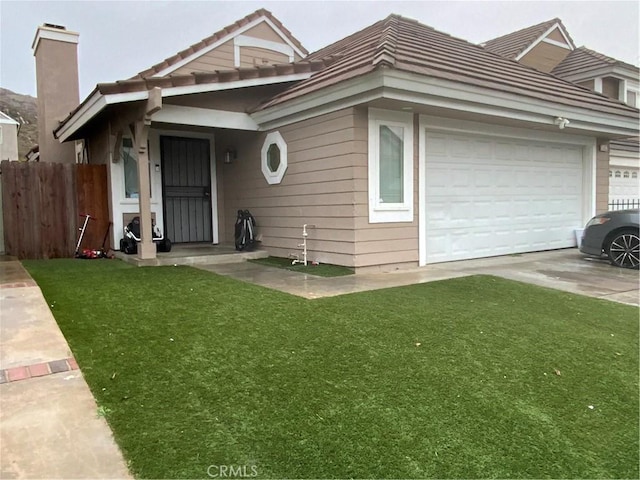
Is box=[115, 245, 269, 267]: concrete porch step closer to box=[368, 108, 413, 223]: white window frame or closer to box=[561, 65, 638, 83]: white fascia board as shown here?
box=[368, 108, 413, 223]: white window frame

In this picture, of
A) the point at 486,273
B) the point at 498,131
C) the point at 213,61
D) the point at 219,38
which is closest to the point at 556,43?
the point at 498,131

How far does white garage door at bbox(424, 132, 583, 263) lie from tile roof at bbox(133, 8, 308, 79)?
5990mm

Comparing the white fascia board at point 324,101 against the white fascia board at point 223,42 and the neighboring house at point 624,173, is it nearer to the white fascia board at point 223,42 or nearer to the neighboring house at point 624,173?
the white fascia board at point 223,42

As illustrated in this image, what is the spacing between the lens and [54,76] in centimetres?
→ 1165

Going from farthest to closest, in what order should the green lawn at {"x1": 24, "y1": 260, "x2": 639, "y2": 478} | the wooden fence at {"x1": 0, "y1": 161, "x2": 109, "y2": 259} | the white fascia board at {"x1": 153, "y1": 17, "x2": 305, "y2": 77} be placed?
the white fascia board at {"x1": 153, "y1": 17, "x2": 305, "y2": 77}, the wooden fence at {"x1": 0, "y1": 161, "x2": 109, "y2": 259}, the green lawn at {"x1": 24, "y1": 260, "x2": 639, "y2": 478}

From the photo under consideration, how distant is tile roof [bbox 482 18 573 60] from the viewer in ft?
45.2

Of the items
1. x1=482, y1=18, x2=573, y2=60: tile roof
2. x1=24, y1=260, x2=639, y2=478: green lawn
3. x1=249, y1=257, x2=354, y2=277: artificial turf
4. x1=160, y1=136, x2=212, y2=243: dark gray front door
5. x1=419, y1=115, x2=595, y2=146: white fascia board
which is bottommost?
x1=24, y1=260, x2=639, y2=478: green lawn

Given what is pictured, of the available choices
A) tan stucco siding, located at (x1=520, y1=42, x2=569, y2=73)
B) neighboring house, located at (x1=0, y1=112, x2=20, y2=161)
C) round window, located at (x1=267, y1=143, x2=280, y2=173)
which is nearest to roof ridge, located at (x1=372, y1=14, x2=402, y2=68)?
round window, located at (x1=267, y1=143, x2=280, y2=173)

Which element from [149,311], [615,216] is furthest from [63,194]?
[615,216]

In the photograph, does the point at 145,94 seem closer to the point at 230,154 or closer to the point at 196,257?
the point at 196,257

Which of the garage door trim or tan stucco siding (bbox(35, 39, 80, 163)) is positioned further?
tan stucco siding (bbox(35, 39, 80, 163))

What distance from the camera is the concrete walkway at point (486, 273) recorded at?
562 centimetres

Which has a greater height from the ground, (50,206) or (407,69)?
(407,69)

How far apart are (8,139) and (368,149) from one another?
24569mm
